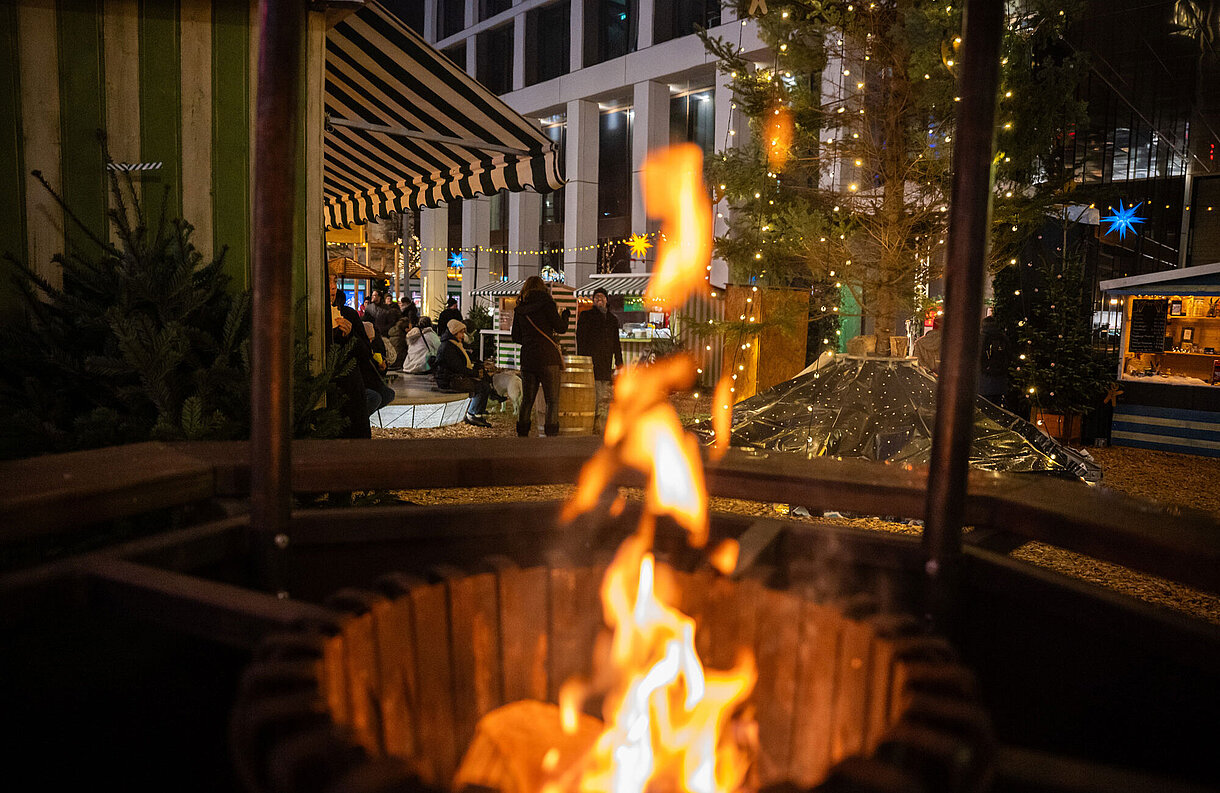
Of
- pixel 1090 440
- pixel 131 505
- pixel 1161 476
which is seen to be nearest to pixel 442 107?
pixel 131 505

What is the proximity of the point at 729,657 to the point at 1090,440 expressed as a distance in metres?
12.0

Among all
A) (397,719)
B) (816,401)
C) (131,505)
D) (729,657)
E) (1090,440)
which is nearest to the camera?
(397,719)

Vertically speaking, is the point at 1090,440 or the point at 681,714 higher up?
the point at 681,714

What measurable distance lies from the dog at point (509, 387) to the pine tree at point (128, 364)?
749 centimetres

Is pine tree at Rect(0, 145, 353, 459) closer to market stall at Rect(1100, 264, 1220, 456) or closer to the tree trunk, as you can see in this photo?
the tree trunk

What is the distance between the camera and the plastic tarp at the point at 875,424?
5.56 metres

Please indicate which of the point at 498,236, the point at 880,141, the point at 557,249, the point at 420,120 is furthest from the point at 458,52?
the point at 880,141

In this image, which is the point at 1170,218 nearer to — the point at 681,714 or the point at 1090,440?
the point at 1090,440

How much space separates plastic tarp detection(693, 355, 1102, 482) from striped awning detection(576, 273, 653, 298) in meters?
16.7

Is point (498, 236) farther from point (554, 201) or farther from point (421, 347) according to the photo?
point (421, 347)

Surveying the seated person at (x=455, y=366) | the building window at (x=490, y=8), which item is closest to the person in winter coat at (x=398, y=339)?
the seated person at (x=455, y=366)

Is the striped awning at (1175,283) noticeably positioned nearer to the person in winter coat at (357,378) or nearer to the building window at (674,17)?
the person in winter coat at (357,378)

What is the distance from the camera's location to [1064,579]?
1475 millimetres

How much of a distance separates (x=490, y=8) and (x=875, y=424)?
29.1 meters
